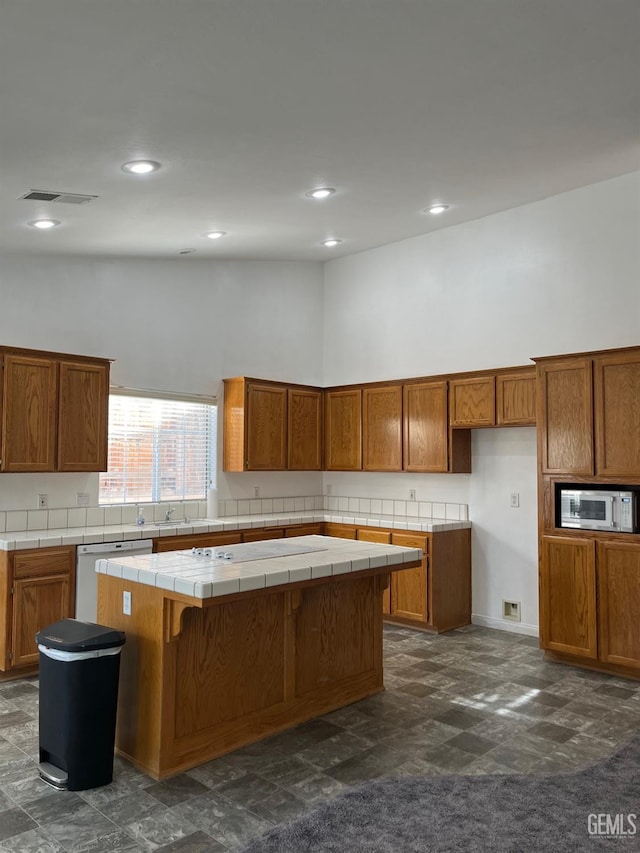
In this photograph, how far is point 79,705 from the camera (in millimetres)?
2957

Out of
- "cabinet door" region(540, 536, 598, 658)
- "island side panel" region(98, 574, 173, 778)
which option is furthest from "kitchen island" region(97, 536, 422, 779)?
"cabinet door" region(540, 536, 598, 658)

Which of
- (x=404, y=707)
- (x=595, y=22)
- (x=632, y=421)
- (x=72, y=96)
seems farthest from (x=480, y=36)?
(x=404, y=707)

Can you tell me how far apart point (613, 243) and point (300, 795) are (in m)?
4.30

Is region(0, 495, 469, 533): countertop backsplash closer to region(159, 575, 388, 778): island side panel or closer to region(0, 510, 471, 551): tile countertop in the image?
region(0, 510, 471, 551): tile countertop

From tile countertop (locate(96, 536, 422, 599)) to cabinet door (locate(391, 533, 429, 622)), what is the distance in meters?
1.52

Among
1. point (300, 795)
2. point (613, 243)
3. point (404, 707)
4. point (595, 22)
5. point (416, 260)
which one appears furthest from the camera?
point (416, 260)

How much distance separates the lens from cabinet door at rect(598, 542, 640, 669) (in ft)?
14.7

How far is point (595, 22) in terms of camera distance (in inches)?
108

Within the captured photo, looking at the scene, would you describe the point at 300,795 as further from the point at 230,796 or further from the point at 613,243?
the point at 613,243

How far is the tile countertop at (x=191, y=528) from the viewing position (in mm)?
4609

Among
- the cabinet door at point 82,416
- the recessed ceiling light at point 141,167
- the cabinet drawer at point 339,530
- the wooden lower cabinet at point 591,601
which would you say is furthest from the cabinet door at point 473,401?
the recessed ceiling light at point 141,167

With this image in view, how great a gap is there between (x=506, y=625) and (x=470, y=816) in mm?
3146

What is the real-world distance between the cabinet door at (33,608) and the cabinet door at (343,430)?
10.1ft

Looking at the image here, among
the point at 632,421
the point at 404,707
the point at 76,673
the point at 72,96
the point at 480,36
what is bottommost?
the point at 404,707
